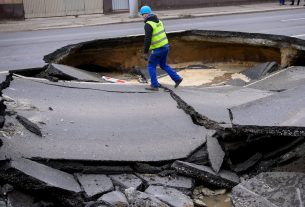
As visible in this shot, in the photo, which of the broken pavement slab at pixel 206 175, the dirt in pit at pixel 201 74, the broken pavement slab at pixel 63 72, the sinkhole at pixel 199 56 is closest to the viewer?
the broken pavement slab at pixel 206 175

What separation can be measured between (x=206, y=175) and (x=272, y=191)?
882 millimetres

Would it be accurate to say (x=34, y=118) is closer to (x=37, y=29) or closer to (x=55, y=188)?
(x=55, y=188)

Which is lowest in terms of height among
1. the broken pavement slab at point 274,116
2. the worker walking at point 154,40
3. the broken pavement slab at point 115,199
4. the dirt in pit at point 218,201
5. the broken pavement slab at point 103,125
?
the dirt in pit at point 218,201

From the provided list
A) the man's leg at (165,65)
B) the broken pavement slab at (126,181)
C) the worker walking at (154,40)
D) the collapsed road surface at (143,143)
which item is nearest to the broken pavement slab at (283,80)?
the collapsed road surface at (143,143)

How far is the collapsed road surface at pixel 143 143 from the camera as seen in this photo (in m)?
5.13

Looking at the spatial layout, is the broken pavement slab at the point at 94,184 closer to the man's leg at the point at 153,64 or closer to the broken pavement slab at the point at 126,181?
the broken pavement slab at the point at 126,181

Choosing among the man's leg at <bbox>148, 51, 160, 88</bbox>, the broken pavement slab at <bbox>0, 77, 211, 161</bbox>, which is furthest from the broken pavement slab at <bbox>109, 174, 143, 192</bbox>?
the man's leg at <bbox>148, 51, 160, 88</bbox>

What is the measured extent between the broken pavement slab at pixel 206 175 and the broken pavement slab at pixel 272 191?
0.26 metres

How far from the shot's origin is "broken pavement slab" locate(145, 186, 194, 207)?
204 inches

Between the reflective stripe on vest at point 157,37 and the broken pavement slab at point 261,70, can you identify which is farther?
the broken pavement slab at point 261,70

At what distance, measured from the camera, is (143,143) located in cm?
607

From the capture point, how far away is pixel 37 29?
18.3 meters

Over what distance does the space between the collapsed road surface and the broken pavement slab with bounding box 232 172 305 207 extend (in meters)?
0.01

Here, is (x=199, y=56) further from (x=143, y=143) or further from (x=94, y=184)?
(x=94, y=184)
